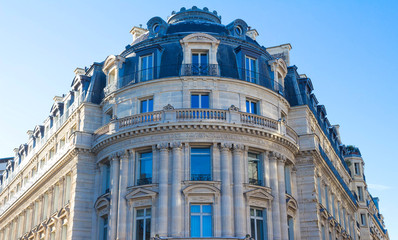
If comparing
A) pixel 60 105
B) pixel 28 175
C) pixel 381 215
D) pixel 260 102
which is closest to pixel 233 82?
pixel 260 102

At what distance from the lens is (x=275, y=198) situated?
3669 centimetres

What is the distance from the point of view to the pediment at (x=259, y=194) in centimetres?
3556

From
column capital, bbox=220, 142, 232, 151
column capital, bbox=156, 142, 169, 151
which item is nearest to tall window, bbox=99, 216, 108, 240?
column capital, bbox=156, 142, 169, 151

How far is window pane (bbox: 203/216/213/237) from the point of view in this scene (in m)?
34.3

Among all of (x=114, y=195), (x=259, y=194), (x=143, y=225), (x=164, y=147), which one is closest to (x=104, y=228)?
(x=114, y=195)

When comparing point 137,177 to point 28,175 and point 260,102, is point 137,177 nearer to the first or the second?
point 260,102

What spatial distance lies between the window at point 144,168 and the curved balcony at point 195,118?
6.87 ft

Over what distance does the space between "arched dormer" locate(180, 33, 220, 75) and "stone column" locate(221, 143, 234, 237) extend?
6.20m

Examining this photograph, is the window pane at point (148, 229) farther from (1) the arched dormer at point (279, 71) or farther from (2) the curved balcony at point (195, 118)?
(1) the arched dormer at point (279, 71)

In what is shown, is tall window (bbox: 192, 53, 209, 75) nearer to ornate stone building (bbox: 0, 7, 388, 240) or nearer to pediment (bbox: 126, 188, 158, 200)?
ornate stone building (bbox: 0, 7, 388, 240)

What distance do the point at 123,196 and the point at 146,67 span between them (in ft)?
31.7

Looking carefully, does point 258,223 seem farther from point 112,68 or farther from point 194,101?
point 112,68

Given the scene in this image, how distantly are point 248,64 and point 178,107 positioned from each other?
21.4 feet

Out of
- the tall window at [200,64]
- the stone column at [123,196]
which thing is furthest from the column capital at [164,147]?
the tall window at [200,64]
